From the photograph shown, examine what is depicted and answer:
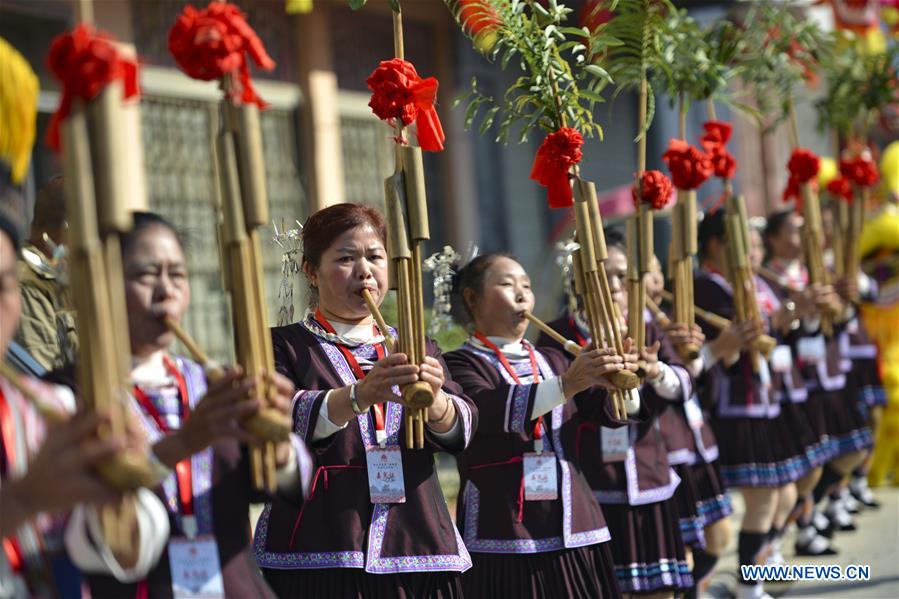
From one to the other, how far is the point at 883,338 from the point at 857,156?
170 cm

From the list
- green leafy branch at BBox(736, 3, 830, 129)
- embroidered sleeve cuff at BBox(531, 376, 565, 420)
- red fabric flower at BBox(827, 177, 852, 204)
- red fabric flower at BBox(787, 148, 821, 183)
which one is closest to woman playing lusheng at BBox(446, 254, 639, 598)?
embroidered sleeve cuff at BBox(531, 376, 565, 420)

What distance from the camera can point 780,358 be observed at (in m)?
5.84

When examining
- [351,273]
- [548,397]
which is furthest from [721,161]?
[351,273]

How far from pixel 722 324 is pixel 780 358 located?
2.13ft

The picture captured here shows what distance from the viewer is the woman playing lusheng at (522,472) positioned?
3.57 metres

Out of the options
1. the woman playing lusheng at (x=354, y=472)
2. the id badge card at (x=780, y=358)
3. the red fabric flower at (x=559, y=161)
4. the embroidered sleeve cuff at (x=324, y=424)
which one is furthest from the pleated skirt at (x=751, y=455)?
the embroidered sleeve cuff at (x=324, y=424)

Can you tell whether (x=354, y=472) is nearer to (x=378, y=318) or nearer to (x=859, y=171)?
(x=378, y=318)

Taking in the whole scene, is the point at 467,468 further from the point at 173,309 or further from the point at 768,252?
the point at 768,252

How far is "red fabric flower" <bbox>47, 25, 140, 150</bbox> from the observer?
199 cm

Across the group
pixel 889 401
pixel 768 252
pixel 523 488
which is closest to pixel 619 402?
pixel 523 488

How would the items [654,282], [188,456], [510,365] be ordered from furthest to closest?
1. [654,282]
2. [510,365]
3. [188,456]

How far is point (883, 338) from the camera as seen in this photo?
791 cm

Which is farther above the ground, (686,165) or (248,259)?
(686,165)

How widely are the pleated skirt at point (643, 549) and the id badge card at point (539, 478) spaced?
718mm
